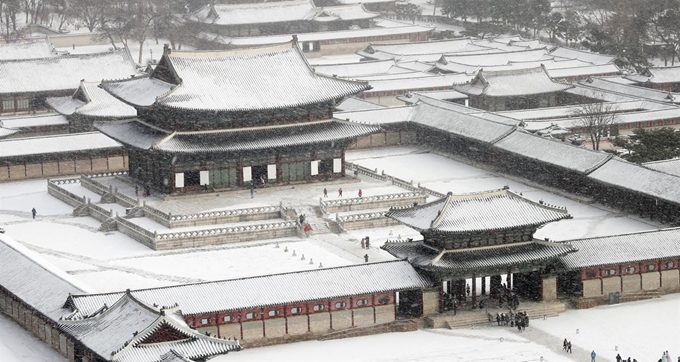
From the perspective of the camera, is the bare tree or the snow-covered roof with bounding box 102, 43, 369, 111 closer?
the snow-covered roof with bounding box 102, 43, 369, 111

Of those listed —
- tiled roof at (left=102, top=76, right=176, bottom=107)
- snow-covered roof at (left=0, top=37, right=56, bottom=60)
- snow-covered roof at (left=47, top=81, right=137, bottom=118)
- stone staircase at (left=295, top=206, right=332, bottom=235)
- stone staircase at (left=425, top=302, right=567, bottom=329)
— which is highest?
tiled roof at (left=102, top=76, right=176, bottom=107)

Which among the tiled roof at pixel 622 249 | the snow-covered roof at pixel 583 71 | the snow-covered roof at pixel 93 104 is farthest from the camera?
the snow-covered roof at pixel 583 71

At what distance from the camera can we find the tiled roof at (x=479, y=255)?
6475 cm

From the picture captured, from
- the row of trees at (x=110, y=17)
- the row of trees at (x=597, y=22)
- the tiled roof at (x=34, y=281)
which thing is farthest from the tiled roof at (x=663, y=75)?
the tiled roof at (x=34, y=281)

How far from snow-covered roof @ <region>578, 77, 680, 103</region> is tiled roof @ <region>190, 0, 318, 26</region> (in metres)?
48.2

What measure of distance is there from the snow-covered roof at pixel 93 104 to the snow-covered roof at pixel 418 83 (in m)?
28.7

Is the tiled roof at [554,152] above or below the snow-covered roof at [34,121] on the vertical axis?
above

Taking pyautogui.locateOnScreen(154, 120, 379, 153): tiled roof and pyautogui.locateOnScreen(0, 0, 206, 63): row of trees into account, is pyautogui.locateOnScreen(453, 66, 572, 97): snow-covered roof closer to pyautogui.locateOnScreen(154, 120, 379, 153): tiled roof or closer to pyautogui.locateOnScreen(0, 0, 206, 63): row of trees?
pyautogui.locateOnScreen(154, 120, 379, 153): tiled roof

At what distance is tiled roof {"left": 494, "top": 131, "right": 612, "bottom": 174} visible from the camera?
87562mm

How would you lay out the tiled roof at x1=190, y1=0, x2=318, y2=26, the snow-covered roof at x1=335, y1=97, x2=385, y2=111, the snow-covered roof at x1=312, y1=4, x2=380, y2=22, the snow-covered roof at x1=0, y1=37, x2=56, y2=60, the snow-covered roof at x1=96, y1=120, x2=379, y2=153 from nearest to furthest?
the snow-covered roof at x1=96, y1=120, x2=379, y2=153 → the snow-covered roof at x1=335, y1=97, x2=385, y2=111 → the snow-covered roof at x1=0, y1=37, x2=56, y2=60 → the tiled roof at x1=190, y1=0, x2=318, y2=26 → the snow-covered roof at x1=312, y1=4, x2=380, y2=22

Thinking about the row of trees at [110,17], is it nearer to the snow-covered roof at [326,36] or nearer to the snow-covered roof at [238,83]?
the snow-covered roof at [326,36]

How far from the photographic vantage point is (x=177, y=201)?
8538 cm

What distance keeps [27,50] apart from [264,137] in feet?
164

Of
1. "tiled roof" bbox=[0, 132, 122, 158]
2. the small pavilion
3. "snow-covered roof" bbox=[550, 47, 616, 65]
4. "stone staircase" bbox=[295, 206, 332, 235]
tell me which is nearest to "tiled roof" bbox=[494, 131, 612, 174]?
"stone staircase" bbox=[295, 206, 332, 235]
